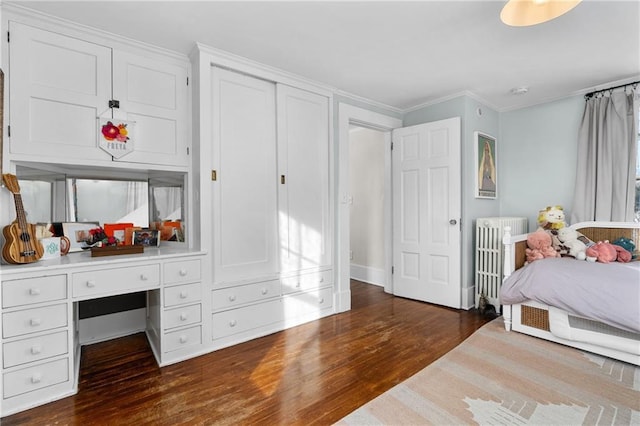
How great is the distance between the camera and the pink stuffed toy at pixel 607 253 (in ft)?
8.59

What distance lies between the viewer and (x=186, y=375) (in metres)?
2.08

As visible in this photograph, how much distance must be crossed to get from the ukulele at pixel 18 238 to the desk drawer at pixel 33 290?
0.17 m

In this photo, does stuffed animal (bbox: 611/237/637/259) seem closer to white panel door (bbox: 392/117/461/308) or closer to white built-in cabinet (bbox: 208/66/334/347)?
white panel door (bbox: 392/117/461/308)

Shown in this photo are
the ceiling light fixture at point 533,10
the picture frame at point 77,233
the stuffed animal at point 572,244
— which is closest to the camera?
the ceiling light fixture at point 533,10

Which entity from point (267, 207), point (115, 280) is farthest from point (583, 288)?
point (115, 280)

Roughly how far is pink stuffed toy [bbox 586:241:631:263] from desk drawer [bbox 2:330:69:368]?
3991 millimetres

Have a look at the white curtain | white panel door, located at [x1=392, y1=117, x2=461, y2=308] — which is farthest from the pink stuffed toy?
white panel door, located at [x1=392, y1=117, x2=461, y2=308]

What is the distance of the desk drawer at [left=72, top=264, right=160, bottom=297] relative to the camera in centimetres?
193

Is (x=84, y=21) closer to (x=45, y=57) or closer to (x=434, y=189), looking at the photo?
(x=45, y=57)

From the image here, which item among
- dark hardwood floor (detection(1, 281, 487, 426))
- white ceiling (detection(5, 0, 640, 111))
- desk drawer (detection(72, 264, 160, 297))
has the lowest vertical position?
dark hardwood floor (detection(1, 281, 487, 426))

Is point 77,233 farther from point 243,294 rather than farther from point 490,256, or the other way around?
point 490,256

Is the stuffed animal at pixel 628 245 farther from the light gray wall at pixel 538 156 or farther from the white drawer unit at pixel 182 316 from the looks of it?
the white drawer unit at pixel 182 316

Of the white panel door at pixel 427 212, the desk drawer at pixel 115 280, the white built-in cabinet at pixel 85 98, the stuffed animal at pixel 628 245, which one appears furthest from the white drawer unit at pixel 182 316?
the stuffed animal at pixel 628 245

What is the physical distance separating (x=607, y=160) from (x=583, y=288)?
174 centimetres
